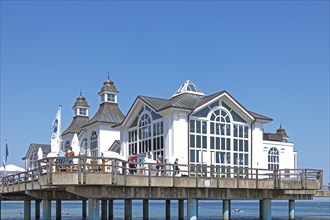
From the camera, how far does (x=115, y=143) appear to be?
53000 millimetres

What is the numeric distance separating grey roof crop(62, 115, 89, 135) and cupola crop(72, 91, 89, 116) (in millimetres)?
584

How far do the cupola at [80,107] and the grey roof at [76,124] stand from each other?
584mm

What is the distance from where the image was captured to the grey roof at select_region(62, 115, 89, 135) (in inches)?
2471

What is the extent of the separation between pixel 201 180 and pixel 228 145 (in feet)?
42.7

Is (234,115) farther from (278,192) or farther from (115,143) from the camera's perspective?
(115,143)

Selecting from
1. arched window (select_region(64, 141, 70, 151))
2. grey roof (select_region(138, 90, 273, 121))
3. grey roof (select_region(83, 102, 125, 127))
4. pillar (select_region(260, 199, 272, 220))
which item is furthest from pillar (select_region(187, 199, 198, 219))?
arched window (select_region(64, 141, 70, 151))

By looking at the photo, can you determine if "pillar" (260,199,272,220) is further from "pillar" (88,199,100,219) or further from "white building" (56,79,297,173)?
"pillar" (88,199,100,219)

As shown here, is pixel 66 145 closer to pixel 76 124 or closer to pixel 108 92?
pixel 76 124

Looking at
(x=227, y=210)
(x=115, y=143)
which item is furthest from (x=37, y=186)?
(x=115, y=143)

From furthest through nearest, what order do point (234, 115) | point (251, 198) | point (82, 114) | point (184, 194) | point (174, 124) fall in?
point (82, 114) < point (234, 115) < point (174, 124) < point (251, 198) < point (184, 194)

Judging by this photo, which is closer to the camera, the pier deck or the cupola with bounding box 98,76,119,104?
the pier deck

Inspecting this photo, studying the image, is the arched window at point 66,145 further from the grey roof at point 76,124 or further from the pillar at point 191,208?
the pillar at point 191,208

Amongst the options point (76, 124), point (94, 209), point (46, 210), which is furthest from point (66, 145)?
point (94, 209)

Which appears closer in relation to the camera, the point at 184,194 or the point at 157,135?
the point at 184,194
